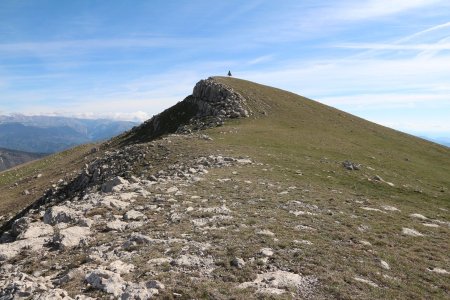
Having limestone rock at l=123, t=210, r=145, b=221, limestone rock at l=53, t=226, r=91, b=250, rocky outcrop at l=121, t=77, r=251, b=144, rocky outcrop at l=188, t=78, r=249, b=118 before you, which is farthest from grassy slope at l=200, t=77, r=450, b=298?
limestone rock at l=53, t=226, r=91, b=250

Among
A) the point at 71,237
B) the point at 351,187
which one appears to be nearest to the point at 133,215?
the point at 71,237

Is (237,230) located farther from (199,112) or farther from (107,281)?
(199,112)

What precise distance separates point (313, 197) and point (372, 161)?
976 inches

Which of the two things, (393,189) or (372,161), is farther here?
(372,161)

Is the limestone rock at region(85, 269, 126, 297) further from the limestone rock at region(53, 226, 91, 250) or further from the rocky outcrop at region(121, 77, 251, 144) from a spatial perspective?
the rocky outcrop at region(121, 77, 251, 144)

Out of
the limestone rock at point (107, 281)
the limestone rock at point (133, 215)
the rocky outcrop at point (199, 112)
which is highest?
the rocky outcrop at point (199, 112)

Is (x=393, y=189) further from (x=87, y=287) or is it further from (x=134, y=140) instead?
(x=134, y=140)

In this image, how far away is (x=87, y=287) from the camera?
40.1 feet

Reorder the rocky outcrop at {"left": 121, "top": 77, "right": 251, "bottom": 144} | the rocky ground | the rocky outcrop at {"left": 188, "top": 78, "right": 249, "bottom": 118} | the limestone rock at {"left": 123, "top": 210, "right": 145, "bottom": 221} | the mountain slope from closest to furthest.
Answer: the rocky ground, the mountain slope, the limestone rock at {"left": 123, "top": 210, "right": 145, "bottom": 221}, the rocky outcrop at {"left": 121, "top": 77, "right": 251, "bottom": 144}, the rocky outcrop at {"left": 188, "top": 78, "right": 249, "bottom": 118}

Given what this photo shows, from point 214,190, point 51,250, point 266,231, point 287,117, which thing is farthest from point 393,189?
point 287,117

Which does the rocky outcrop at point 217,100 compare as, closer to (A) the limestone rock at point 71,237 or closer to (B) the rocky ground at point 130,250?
(B) the rocky ground at point 130,250

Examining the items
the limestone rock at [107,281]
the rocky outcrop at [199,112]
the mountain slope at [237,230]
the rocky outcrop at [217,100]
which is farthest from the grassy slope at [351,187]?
the limestone rock at [107,281]

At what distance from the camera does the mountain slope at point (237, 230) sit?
13.0 metres

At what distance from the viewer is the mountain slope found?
13.0 meters
